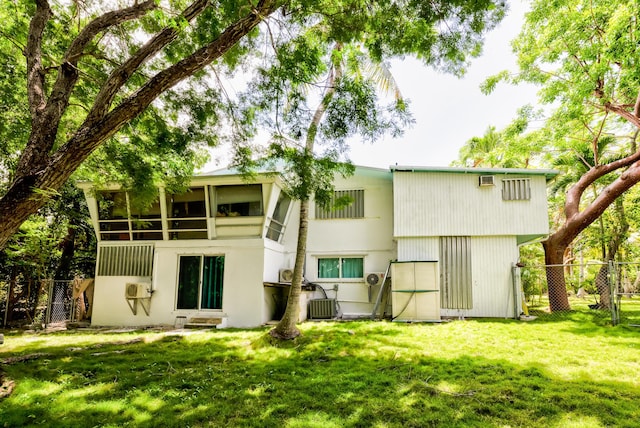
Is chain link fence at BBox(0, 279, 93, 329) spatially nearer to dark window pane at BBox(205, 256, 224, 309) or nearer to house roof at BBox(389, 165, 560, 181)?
dark window pane at BBox(205, 256, 224, 309)

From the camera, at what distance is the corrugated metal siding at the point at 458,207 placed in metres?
11.0

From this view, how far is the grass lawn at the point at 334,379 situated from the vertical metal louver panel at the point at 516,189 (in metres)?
4.25

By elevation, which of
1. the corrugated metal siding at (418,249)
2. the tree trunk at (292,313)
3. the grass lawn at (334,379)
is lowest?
the grass lawn at (334,379)

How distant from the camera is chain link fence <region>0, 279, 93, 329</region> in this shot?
10.9 m

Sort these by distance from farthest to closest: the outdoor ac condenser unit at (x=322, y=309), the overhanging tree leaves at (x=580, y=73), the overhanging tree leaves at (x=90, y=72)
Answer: the outdoor ac condenser unit at (x=322, y=309) → the overhanging tree leaves at (x=580, y=73) → the overhanging tree leaves at (x=90, y=72)

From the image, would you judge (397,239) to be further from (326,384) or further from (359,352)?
(326,384)

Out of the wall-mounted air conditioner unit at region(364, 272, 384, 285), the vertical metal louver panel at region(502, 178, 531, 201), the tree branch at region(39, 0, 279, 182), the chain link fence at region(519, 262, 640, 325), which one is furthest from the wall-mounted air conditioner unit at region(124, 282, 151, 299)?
the chain link fence at region(519, 262, 640, 325)

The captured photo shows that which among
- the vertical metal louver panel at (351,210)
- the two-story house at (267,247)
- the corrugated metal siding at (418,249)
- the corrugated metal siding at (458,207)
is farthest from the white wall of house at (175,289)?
the corrugated metal siding at (458,207)

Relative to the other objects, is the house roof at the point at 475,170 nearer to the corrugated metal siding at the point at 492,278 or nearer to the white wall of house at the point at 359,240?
the white wall of house at the point at 359,240

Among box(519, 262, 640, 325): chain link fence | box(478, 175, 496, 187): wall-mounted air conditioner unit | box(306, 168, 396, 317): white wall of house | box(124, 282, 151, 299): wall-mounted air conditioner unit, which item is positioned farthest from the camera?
box(306, 168, 396, 317): white wall of house

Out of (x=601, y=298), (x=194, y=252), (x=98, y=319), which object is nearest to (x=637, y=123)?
(x=601, y=298)

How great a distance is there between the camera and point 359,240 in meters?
12.6

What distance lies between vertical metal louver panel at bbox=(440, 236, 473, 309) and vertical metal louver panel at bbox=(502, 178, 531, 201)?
74.1 inches

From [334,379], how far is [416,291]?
575 centimetres
